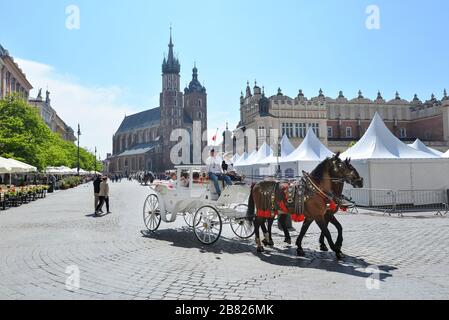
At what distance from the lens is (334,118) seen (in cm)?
6234

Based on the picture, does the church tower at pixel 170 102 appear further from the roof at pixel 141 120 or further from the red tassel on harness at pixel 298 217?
the red tassel on harness at pixel 298 217

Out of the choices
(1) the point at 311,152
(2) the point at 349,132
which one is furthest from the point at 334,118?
(1) the point at 311,152

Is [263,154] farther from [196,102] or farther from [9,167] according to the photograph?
[196,102]

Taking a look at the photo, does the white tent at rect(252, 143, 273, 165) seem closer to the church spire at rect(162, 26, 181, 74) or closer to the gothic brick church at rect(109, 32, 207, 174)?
the gothic brick church at rect(109, 32, 207, 174)

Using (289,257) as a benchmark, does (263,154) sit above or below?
above

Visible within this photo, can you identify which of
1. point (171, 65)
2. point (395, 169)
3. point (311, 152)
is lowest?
Answer: point (395, 169)

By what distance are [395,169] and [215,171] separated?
41.4 ft

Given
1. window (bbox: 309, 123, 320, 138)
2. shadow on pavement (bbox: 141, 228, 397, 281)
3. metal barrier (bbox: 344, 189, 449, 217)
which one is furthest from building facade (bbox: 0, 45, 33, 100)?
shadow on pavement (bbox: 141, 228, 397, 281)

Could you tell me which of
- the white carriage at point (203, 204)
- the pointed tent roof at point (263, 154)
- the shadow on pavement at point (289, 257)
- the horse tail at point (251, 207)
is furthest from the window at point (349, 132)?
the horse tail at point (251, 207)

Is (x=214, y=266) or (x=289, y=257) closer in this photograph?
(x=214, y=266)

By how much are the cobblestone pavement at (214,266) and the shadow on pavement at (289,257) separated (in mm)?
20

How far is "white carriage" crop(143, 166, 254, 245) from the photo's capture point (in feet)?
31.2

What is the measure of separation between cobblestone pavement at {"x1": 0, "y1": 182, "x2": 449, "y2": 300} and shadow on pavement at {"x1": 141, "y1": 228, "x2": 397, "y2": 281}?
2 cm

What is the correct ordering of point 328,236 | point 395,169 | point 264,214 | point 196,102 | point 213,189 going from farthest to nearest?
point 196,102, point 395,169, point 213,189, point 264,214, point 328,236
